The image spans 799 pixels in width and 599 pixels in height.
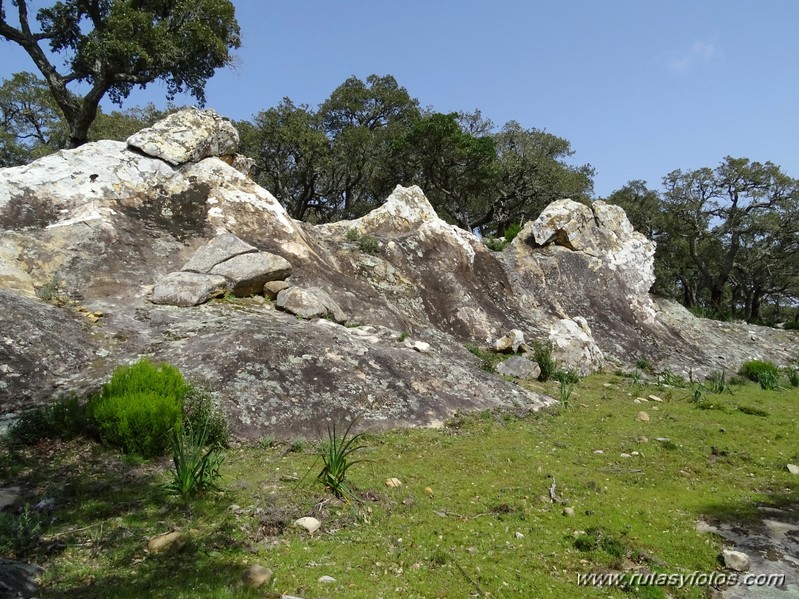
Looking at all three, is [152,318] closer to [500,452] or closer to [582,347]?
[500,452]

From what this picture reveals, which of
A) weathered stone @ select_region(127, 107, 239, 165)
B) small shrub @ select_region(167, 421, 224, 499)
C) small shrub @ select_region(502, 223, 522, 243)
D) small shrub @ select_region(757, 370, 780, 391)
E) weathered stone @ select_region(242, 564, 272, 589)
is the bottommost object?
weathered stone @ select_region(242, 564, 272, 589)

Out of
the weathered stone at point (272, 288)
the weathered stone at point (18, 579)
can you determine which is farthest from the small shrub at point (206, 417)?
the weathered stone at point (272, 288)

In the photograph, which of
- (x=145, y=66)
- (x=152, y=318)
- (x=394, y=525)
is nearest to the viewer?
(x=394, y=525)

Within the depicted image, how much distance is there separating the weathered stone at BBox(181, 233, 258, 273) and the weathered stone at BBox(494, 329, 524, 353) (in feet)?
24.7

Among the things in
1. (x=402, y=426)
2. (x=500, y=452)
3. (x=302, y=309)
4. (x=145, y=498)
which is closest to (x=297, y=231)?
(x=302, y=309)

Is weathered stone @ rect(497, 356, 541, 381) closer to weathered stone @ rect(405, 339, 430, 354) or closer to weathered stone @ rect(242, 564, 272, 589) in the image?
weathered stone @ rect(405, 339, 430, 354)

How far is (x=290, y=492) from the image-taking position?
20.2 ft

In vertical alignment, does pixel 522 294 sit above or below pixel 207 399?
above

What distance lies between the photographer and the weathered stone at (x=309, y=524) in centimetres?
537

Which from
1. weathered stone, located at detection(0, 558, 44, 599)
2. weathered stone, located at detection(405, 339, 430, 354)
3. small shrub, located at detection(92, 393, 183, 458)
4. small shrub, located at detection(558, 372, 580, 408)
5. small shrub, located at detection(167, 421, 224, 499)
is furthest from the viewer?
weathered stone, located at detection(405, 339, 430, 354)

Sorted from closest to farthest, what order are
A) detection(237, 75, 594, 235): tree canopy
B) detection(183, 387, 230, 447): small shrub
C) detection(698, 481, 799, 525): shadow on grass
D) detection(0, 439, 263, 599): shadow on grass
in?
detection(0, 439, 263, 599): shadow on grass → detection(698, 481, 799, 525): shadow on grass → detection(183, 387, 230, 447): small shrub → detection(237, 75, 594, 235): tree canopy

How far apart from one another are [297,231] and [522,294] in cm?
926

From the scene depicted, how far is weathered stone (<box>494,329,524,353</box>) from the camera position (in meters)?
15.8

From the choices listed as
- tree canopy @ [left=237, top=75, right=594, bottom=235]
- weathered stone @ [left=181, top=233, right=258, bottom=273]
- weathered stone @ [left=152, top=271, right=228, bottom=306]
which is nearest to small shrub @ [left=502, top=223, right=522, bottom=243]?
tree canopy @ [left=237, top=75, right=594, bottom=235]
